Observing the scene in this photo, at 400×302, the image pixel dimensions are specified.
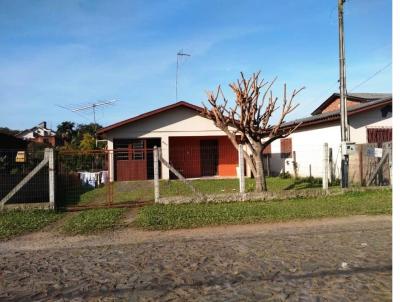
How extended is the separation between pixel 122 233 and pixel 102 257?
2.33 metres

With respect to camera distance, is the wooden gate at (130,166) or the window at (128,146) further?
the window at (128,146)

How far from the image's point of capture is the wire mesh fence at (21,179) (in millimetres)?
12133

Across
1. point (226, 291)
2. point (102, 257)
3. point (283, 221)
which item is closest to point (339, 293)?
point (226, 291)

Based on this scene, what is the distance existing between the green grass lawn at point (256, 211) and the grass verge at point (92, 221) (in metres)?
0.64

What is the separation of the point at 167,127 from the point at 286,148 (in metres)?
6.99

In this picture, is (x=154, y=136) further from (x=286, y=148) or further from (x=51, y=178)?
(x=51, y=178)

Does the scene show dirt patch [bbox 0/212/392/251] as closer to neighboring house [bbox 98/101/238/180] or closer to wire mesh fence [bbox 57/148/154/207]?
wire mesh fence [bbox 57/148/154/207]

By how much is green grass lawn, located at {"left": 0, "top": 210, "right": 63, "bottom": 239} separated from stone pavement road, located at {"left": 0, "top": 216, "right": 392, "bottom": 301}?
1.15 m

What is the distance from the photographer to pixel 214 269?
6.07m

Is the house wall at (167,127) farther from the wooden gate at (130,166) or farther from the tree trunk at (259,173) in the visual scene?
the tree trunk at (259,173)

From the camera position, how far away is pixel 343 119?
50.2 ft

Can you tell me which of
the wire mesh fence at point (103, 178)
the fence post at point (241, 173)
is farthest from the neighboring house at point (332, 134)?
the wire mesh fence at point (103, 178)

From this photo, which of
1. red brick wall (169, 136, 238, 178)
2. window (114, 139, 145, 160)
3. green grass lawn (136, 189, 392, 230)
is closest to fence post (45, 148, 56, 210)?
green grass lawn (136, 189, 392, 230)

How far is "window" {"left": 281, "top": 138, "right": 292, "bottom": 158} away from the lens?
960 inches
